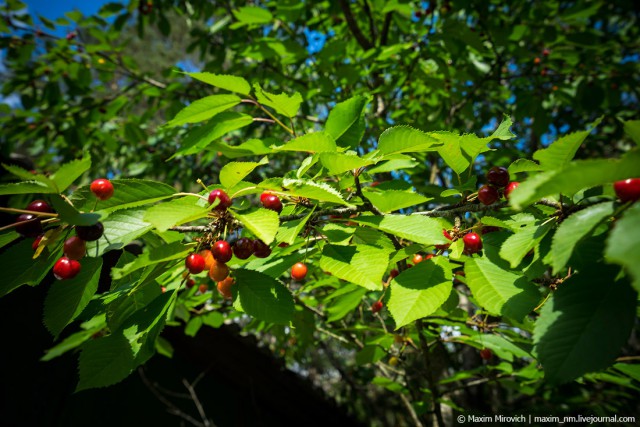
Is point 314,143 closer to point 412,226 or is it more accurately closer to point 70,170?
→ point 412,226

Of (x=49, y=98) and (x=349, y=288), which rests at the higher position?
(x=49, y=98)

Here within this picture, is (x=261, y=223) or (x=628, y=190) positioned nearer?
(x=628, y=190)

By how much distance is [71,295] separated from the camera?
88cm

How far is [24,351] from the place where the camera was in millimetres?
3037

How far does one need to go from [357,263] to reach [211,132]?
Result: 0.64m

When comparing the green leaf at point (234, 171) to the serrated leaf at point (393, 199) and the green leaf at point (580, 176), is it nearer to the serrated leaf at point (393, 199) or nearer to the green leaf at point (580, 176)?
the serrated leaf at point (393, 199)

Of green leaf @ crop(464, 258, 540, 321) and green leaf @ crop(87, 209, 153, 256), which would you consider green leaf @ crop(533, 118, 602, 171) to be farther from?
green leaf @ crop(87, 209, 153, 256)

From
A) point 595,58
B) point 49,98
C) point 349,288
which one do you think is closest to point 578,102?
point 595,58

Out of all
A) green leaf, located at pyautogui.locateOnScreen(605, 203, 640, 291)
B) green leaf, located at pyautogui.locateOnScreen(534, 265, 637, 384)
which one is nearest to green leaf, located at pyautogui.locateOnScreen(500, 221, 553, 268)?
green leaf, located at pyautogui.locateOnScreen(534, 265, 637, 384)

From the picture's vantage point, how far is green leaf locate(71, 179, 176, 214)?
852mm

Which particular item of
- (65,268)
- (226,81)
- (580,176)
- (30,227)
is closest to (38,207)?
(30,227)

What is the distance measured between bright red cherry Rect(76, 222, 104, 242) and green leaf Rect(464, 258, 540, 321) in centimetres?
90

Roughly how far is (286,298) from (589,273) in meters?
0.66

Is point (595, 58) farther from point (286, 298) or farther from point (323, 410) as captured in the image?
point (323, 410)
